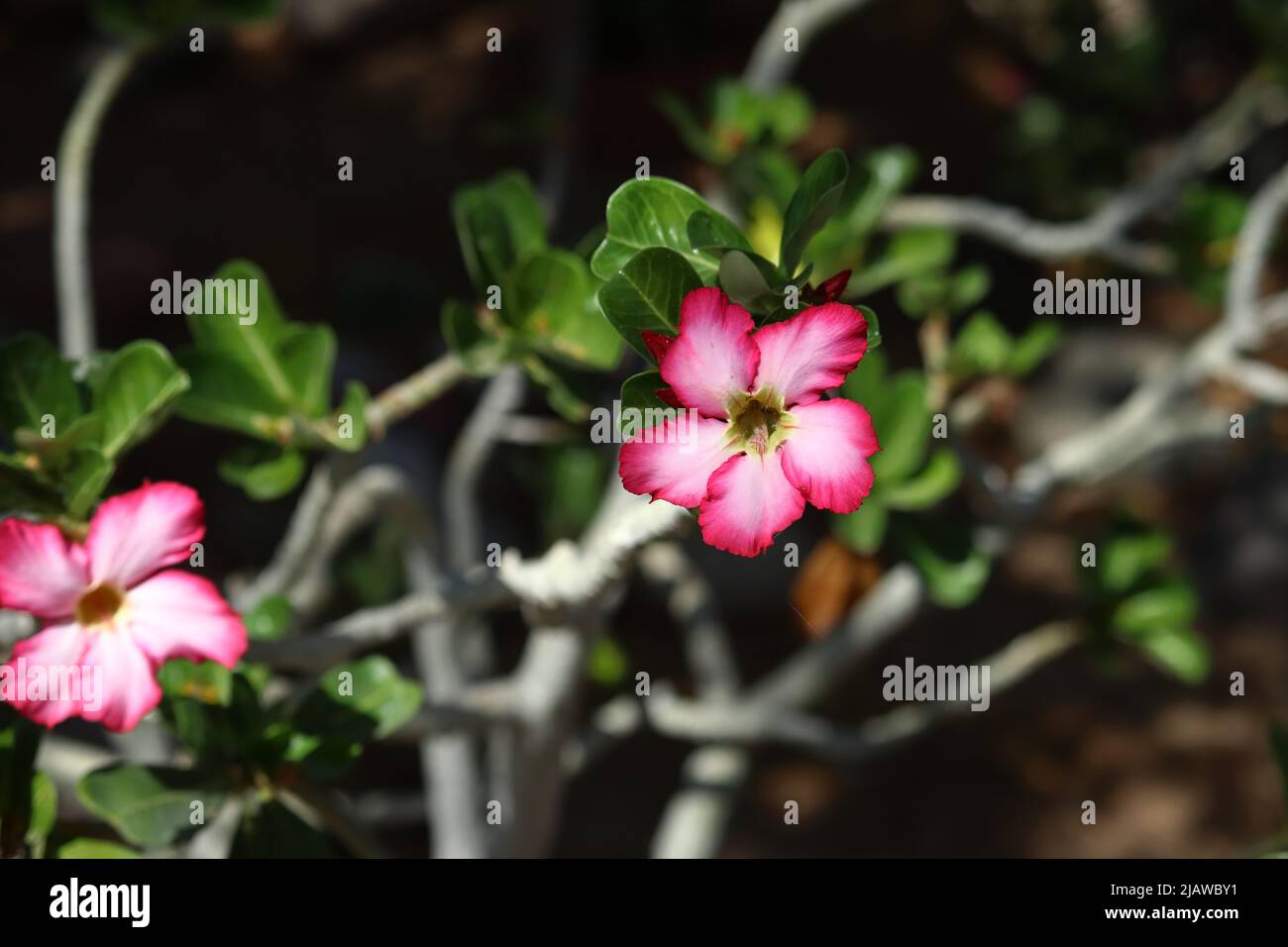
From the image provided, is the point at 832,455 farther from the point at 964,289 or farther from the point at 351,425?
the point at 964,289

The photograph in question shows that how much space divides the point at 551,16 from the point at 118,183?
1166mm

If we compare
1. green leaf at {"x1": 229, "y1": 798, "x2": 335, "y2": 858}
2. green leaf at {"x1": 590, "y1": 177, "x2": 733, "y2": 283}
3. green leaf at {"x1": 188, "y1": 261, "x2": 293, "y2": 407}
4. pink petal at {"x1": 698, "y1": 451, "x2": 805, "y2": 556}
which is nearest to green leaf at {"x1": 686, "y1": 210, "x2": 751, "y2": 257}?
green leaf at {"x1": 590, "y1": 177, "x2": 733, "y2": 283}

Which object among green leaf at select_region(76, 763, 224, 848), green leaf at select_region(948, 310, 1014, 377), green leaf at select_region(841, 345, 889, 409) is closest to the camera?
green leaf at select_region(76, 763, 224, 848)

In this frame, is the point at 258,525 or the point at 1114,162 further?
the point at 258,525

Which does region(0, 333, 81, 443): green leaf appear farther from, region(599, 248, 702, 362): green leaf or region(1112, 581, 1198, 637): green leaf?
region(1112, 581, 1198, 637): green leaf

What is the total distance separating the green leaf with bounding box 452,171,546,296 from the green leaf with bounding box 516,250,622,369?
0.8 inches

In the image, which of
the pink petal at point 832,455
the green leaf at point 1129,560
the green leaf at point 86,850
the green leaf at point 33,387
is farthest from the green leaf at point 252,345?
the green leaf at point 1129,560

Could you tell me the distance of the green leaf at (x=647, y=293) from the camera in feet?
1.70

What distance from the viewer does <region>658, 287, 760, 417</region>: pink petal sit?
0.48 m

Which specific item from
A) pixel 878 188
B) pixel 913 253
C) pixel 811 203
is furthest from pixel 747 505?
pixel 913 253
